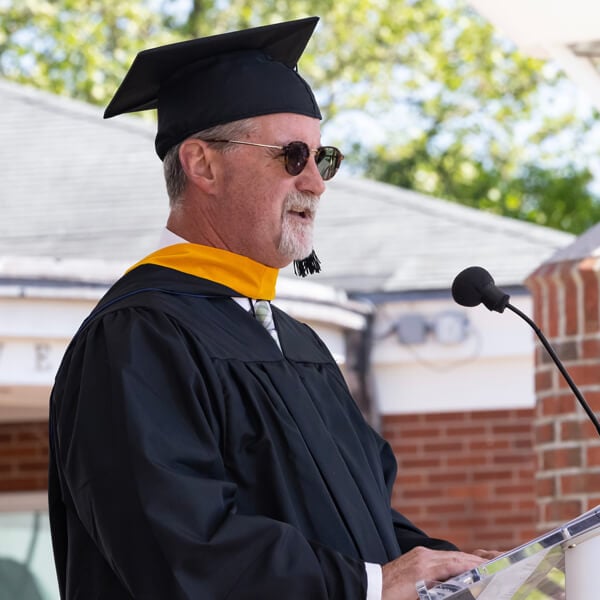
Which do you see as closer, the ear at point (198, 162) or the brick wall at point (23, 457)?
the ear at point (198, 162)

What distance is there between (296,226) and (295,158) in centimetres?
15

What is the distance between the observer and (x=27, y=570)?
7227 mm

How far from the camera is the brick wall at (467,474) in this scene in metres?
8.09

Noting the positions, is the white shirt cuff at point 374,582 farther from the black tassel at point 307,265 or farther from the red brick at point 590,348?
the red brick at point 590,348

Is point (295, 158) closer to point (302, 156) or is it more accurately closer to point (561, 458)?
point (302, 156)

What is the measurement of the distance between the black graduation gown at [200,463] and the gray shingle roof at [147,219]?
15.3 ft

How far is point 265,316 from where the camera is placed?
333cm

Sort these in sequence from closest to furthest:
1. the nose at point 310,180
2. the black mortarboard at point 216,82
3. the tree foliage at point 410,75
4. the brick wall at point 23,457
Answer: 1. the nose at point 310,180
2. the black mortarboard at point 216,82
3. the brick wall at point 23,457
4. the tree foliage at point 410,75

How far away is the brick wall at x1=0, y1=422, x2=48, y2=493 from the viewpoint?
27.3 ft

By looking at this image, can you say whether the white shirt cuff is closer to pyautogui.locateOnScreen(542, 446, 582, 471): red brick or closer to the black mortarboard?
the black mortarboard

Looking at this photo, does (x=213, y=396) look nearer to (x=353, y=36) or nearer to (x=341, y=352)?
(x=341, y=352)

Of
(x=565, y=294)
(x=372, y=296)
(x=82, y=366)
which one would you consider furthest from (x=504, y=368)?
(x=82, y=366)

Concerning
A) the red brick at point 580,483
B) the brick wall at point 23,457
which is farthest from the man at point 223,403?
the brick wall at point 23,457

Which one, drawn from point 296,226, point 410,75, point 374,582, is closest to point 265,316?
point 296,226
